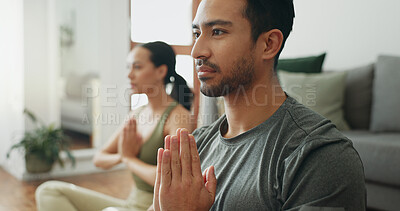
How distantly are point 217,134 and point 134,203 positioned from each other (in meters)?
0.64

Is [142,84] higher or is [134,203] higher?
[142,84]

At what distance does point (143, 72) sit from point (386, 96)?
153cm

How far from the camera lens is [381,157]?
188 cm

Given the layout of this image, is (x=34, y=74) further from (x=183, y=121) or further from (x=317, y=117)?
(x=317, y=117)

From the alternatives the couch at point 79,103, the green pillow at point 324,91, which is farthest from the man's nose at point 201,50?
the couch at point 79,103

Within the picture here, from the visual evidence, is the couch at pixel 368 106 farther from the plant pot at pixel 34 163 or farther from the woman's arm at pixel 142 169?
the plant pot at pixel 34 163

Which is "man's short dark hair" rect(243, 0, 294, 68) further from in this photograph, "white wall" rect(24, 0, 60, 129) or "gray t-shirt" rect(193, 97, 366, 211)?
"white wall" rect(24, 0, 60, 129)

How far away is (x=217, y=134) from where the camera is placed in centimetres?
97

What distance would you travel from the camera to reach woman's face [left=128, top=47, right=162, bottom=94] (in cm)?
157

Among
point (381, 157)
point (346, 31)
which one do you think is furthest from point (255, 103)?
point (346, 31)

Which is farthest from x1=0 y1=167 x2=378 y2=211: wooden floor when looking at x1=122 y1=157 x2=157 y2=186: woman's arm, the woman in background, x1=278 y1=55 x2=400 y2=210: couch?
x1=278 y1=55 x2=400 y2=210: couch

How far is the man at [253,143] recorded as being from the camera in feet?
2.17

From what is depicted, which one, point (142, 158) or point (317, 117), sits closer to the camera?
point (317, 117)

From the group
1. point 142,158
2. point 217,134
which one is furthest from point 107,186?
point 217,134
